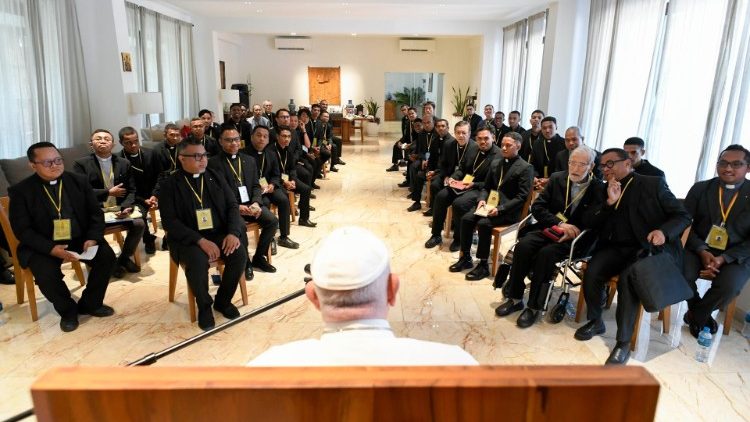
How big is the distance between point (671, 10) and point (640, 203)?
9.96 ft

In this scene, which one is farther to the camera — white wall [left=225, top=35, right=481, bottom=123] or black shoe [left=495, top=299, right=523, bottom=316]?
white wall [left=225, top=35, right=481, bottom=123]

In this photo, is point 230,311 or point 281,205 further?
point 281,205

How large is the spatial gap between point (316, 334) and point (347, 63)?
13903mm

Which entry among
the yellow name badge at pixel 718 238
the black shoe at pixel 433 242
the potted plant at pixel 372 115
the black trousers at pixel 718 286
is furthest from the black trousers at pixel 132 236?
the potted plant at pixel 372 115

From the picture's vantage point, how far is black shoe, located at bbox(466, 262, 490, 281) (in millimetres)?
→ 4352

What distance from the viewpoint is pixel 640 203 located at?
3262mm

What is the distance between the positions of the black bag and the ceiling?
6015mm

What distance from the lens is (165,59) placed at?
9.15 m

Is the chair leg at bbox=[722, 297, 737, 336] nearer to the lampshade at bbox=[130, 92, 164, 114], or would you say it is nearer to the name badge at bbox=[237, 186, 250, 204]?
the name badge at bbox=[237, 186, 250, 204]

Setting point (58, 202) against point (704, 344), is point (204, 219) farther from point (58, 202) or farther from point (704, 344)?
point (704, 344)

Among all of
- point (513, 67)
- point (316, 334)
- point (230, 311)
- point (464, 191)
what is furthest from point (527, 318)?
point (513, 67)

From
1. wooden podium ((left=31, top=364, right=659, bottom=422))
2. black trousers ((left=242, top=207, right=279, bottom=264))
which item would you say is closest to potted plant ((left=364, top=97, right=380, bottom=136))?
black trousers ((left=242, top=207, right=279, bottom=264))

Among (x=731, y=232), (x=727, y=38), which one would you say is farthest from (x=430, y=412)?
(x=727, y=38)

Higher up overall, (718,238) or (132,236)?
(718,238)
